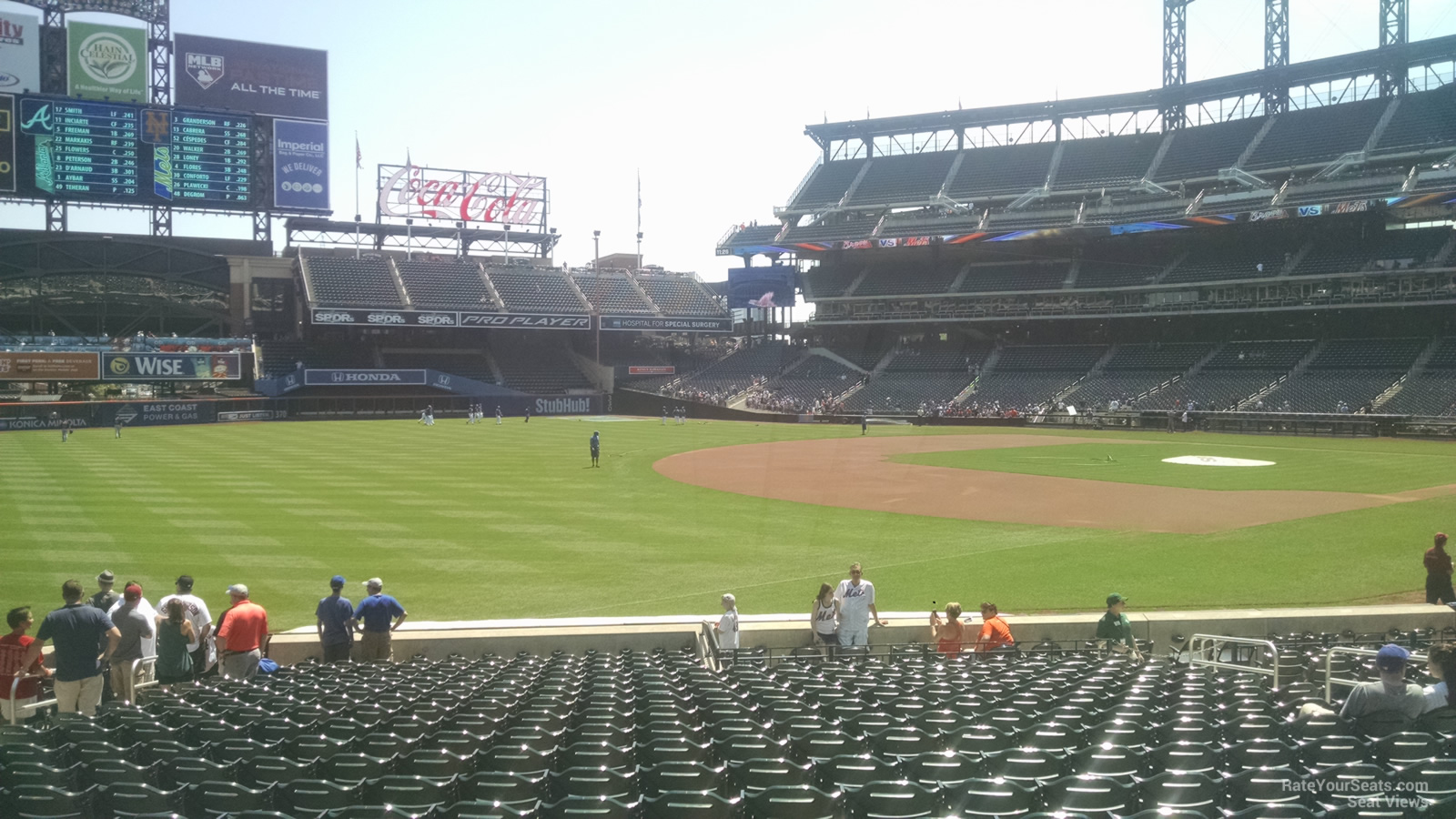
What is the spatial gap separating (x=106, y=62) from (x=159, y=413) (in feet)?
83.1

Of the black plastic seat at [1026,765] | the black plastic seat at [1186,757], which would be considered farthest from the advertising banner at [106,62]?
the black plastic seat at [1186,757]

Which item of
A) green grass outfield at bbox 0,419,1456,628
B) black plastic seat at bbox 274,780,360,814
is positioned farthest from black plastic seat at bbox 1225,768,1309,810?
green grass outfield at bbox 0,419,1456,628

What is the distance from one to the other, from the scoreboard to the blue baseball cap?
77415 millimetres

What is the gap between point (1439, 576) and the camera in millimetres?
13711

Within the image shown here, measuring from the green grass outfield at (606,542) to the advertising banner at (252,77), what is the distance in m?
41.7

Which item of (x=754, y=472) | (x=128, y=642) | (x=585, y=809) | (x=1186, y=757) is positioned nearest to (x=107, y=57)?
(x=754, y=472)

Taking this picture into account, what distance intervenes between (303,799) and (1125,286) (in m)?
67.7

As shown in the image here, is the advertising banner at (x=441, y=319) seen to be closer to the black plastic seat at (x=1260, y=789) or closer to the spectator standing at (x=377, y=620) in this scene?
the spectator standing at (x=377, y=620)

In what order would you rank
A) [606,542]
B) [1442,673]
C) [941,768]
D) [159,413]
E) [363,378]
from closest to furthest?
[941,768] → [1442,673] → [606,542] → [159,413] → [363,378]

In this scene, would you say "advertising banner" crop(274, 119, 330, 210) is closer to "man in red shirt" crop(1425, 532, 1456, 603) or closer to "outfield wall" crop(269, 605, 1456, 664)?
"outfield wall" crop(269, 605, 1456, 664)

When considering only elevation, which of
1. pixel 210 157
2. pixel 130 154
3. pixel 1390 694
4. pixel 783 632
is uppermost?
pixel 210 157

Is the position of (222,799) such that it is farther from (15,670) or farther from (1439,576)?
(1439,576)

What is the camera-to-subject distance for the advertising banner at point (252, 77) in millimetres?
70188

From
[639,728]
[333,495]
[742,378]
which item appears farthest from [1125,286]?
[639,728]
